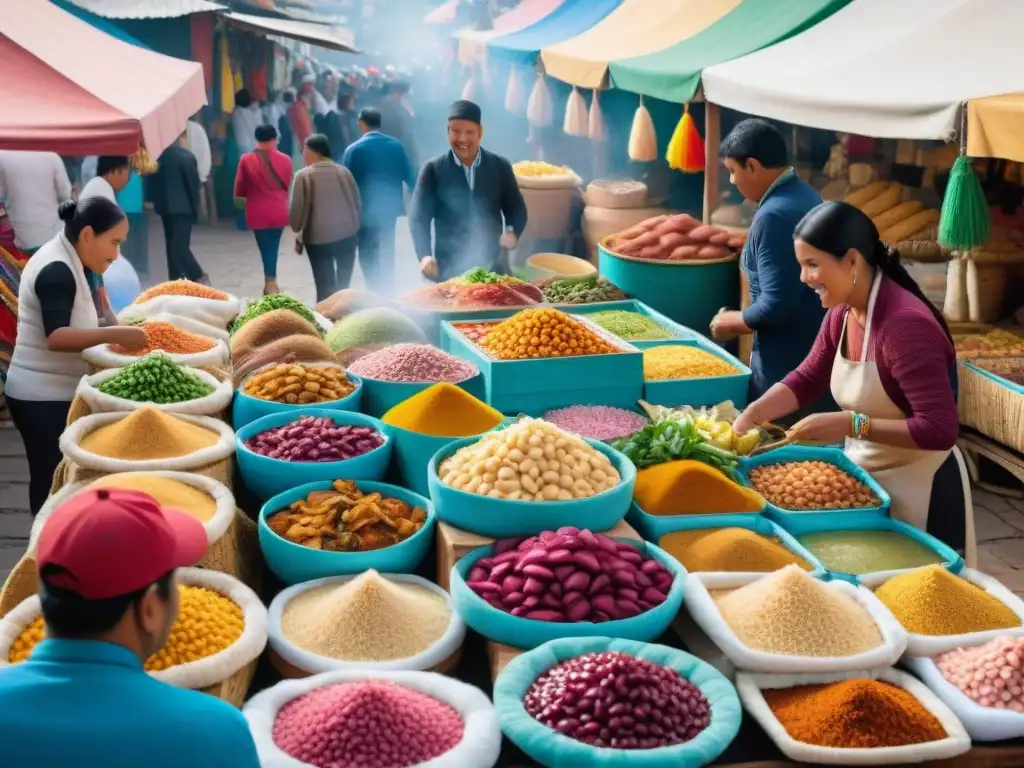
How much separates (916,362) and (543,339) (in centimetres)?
154

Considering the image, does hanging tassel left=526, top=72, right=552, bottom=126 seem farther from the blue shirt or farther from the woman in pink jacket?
the blue shirt

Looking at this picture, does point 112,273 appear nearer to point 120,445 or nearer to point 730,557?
point 120,445

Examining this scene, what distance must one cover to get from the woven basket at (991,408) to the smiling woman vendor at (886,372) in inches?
Result: 80.9

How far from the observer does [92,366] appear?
175 inches

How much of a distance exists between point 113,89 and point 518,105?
8.64 metres

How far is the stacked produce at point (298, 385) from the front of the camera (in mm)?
4031

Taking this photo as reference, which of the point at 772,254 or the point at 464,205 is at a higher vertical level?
the point at 772,254

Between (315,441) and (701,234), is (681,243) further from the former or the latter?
(315,441)

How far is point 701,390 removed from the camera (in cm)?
456

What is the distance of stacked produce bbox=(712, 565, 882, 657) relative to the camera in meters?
2.64

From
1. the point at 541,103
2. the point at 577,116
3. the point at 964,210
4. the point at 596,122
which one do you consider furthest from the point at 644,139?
the point at 964,210

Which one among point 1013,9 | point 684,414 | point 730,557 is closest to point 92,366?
point 684,414

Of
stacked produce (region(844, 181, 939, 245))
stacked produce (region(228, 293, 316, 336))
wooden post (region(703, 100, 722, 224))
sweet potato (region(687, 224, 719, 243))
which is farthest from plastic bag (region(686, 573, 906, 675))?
wooden post (region(703, 100, 722, 224))

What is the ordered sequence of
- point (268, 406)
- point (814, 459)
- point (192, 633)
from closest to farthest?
point (192, 633) < point (814, 459) < point (268, 406)
